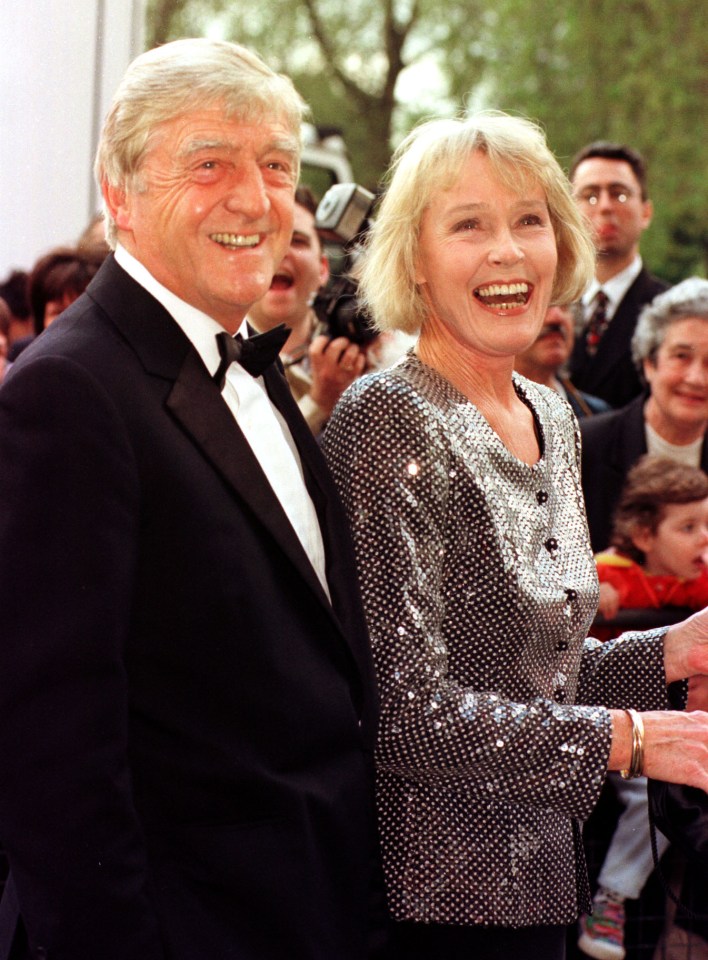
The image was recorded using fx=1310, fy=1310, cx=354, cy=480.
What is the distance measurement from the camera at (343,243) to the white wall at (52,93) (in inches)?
51.4

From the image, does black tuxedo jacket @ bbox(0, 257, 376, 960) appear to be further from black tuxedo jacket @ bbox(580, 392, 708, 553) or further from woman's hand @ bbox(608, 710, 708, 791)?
black tuxedo jacket @ bbox(580, 392, 708, 553)

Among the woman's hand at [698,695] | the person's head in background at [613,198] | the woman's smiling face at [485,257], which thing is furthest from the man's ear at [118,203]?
the person's head in background at [613,198]

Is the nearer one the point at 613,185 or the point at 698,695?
the point at 698,695

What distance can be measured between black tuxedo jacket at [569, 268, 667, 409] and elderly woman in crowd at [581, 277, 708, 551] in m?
0.80

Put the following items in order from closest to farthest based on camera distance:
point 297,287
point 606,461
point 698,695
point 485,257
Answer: point 485,257 → point 698,695 → point 297,287 → point 606,461

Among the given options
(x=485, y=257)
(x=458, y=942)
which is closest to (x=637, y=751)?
(x=458, y=942)

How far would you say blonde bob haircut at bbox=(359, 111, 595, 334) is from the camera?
6.46 feet

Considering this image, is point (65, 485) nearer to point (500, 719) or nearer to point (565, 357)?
point (500, 719)

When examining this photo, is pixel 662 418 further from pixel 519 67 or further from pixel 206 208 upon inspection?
pixel 519 67

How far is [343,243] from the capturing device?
310cm

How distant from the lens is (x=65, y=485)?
143 centimetres

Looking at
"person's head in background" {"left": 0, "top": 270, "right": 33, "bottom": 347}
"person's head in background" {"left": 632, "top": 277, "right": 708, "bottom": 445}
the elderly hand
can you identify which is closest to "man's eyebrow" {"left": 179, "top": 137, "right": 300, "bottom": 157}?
the elderly hand

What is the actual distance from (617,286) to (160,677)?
13.4 feet

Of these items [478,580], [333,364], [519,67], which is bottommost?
[519,67]
